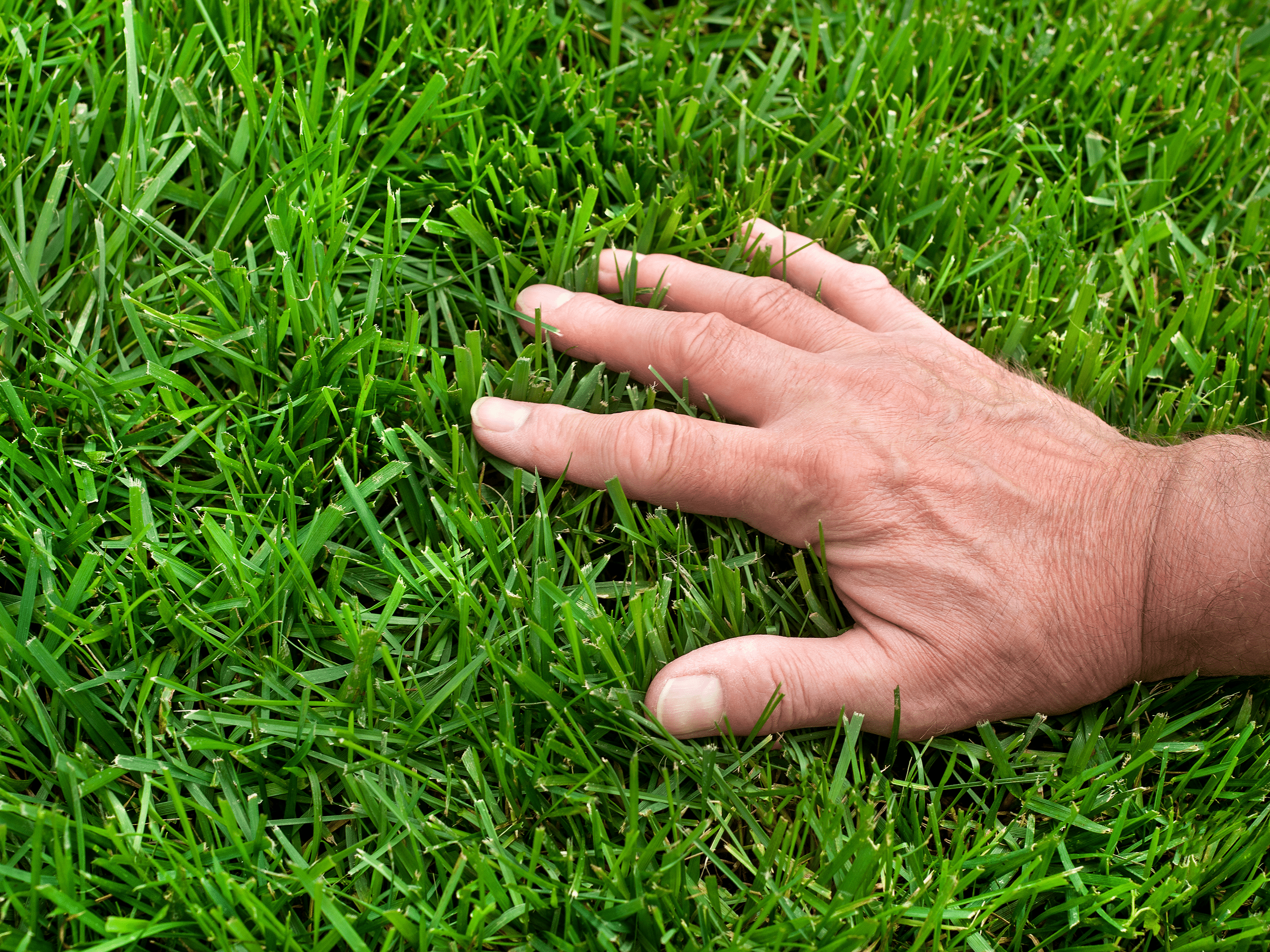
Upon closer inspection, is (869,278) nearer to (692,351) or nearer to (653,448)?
(692,351)

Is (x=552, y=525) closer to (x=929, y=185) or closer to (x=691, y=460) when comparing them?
(x=691, y=460)

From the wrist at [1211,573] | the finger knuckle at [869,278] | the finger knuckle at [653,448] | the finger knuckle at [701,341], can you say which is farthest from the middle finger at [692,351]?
the wrist at [1211,573]

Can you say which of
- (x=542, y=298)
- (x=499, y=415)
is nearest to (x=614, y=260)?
(x=542, y=298)

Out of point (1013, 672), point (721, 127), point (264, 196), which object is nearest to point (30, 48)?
point (264, 196)

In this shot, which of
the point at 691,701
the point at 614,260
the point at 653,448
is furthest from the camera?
the point at 614,260

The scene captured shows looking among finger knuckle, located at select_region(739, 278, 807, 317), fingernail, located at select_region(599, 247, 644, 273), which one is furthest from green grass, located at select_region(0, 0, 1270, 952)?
finger knuckle, located at select_region(739, 278, 807, 317)

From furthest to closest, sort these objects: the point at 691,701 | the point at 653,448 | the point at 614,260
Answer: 1. the point at 614,260
2. the point at 653,448
3. the point at 691,701

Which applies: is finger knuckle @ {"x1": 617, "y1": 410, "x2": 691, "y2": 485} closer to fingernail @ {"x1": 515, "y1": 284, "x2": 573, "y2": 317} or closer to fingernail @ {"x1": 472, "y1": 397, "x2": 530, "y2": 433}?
fingernail @ {"x1": 472, "y1": 397, "x2": 530, "y2": 433}

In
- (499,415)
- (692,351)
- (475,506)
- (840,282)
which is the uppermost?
(840,282)

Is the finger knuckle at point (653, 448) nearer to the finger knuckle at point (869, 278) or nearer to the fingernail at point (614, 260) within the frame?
the fingernail at point (614, 260)

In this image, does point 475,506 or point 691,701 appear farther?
point 475,506
